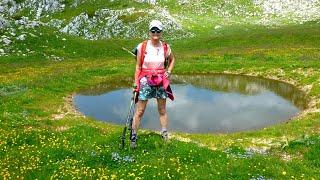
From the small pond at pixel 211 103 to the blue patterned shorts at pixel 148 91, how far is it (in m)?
7.06

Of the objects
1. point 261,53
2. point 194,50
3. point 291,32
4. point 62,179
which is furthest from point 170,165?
point 291,32

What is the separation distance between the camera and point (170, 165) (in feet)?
57.8

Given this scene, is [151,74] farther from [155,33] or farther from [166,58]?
[155,33]

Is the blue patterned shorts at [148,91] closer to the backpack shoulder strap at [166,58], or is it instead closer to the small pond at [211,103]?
the backpack shoulder strap at [166,58]

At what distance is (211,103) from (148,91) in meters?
14.3

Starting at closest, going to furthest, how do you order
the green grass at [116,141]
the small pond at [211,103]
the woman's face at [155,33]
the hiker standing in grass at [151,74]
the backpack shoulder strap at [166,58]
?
the green grass at [116,141], the woman's face at [155,33], the hiker standing in grass at [151,74], the backpack shoulder strap at [166,58], the small pond at [211,103]

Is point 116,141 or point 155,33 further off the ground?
point 155,33

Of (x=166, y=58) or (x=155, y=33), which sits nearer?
(x=155, y=33)

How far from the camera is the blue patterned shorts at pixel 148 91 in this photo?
63.6 ft

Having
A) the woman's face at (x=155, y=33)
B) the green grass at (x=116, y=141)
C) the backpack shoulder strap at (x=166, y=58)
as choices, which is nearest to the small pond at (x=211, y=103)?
the green grass at (x=116, y=141)

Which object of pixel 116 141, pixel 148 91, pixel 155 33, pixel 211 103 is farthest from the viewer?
pixel 211 103

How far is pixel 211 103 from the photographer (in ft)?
109

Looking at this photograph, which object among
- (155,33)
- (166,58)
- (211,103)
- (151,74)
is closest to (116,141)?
(151,74)

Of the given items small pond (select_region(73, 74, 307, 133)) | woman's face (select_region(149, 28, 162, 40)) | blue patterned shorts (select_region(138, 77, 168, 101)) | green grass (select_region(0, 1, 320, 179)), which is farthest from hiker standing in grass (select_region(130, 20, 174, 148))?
small pond (select_region(73, 74, 307, 133))
